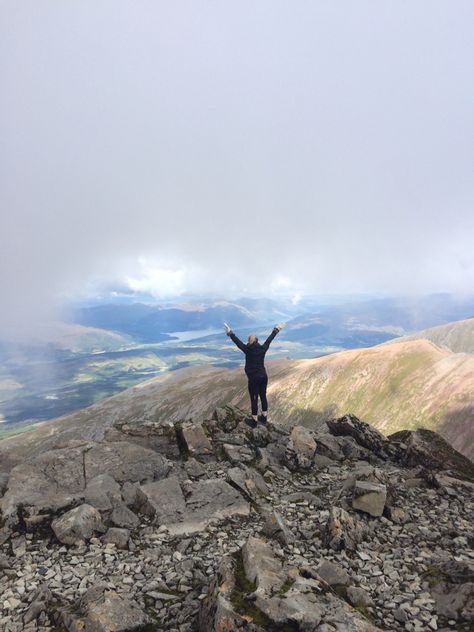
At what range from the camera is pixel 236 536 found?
47.2ft

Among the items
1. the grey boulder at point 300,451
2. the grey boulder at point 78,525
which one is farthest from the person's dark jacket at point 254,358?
the grey boulder at point 78,525

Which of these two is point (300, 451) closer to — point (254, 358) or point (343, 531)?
point (254, 358)

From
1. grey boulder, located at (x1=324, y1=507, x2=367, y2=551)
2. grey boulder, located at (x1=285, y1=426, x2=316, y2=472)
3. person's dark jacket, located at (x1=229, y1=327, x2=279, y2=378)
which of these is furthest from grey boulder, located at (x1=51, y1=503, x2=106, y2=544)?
person's dark jacket, located at (x1=229, y1=327, x2=279, y2=378)

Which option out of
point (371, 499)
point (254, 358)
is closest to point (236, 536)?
point (371, 499)

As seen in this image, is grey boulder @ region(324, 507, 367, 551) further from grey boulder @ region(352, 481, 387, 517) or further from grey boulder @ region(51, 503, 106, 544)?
grey boulder @ region(51, 503, 106, 544)

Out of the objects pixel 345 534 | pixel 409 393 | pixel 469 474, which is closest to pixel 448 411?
pixel 409 393

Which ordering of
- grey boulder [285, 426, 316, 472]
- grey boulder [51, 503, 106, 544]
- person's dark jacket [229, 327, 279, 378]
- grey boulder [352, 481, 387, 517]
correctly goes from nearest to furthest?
grey boulder [51, 503, 106, 544], grey boulder [352, 481, 387, 517], grey boulder [285, 426, 316, 472], person's dark jacket [229, 327, 279, 378]

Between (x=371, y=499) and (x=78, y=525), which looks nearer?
(x=78, y=525)

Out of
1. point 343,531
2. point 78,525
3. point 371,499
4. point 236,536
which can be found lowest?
point 236,536

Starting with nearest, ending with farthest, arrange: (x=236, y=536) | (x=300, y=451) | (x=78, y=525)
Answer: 1. (x=78, y=525)
2. (x=236, y=536)
3. (x=300, y=451)

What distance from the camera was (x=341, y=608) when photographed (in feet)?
29.7

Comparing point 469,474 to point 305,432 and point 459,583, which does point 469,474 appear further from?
point 459,583

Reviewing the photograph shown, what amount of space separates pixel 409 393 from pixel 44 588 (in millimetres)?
212780

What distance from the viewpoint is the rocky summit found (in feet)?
31.7
